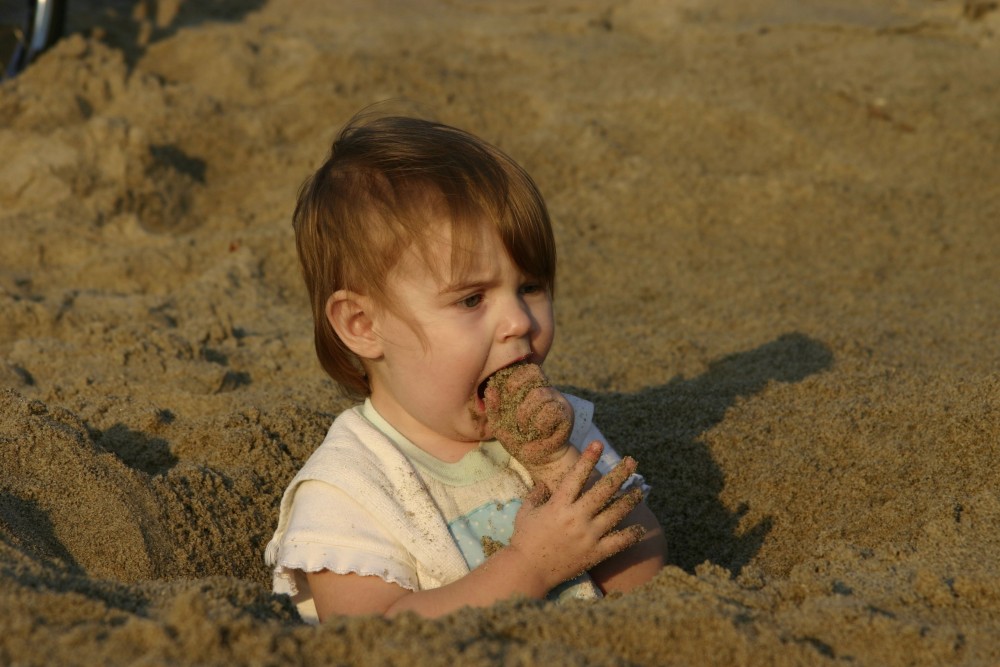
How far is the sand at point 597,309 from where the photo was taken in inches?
63.6

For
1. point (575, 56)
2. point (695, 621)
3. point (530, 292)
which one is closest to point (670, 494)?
point (530, 292)

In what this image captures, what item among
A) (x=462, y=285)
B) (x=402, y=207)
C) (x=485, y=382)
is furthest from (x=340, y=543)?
(x=402, y=207)

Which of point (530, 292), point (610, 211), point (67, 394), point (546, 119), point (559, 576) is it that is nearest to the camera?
point (559, 576)

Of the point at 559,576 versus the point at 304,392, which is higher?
the point at 559,576

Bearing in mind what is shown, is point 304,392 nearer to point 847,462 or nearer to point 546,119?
point 847,462

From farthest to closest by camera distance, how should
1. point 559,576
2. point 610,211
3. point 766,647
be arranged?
1. point 610,211
2. point 559,576
3. point 766,647

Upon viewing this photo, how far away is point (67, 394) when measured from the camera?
10.00ft

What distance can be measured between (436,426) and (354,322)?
26 centimetres

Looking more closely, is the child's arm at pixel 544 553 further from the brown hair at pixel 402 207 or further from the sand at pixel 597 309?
the brown hair at pixel 402 207

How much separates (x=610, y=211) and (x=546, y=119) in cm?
83

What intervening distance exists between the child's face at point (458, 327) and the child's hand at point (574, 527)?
0.86ft

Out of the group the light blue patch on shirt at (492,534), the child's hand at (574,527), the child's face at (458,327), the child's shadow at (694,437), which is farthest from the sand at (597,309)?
the child's face at (458,327)

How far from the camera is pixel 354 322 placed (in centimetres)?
213

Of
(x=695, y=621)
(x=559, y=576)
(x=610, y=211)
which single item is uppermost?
(x=695, y=621)
